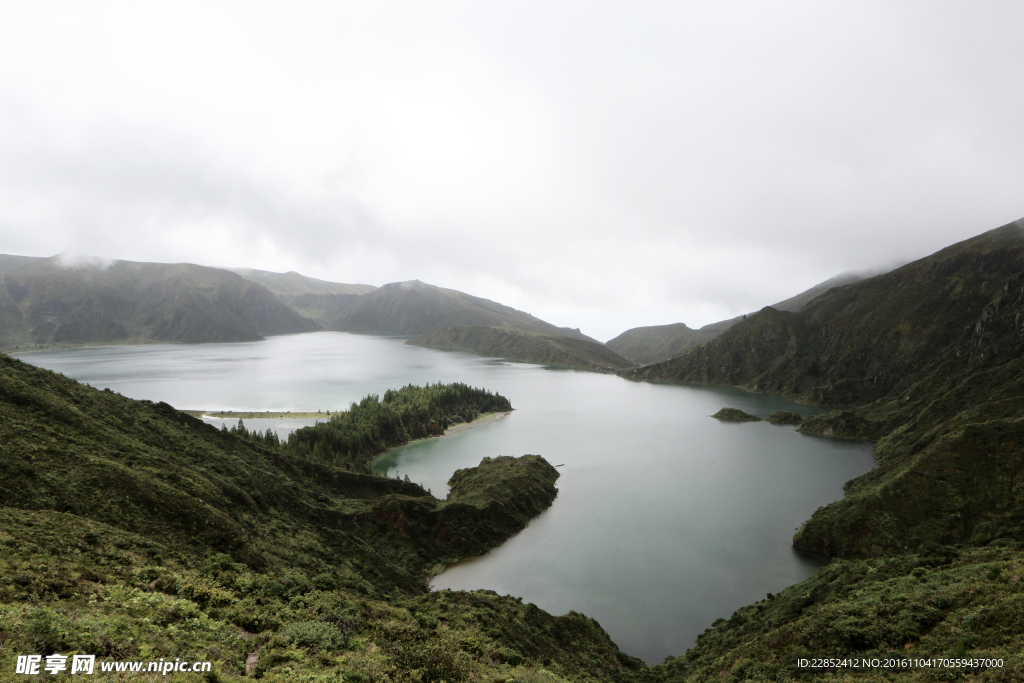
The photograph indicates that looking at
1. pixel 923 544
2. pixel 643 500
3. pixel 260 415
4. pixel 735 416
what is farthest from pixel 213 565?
pixel 735 416

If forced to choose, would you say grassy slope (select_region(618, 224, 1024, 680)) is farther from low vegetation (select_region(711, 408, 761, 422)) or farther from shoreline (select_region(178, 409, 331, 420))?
shoreline (select_region(178, 409, 331, 420))

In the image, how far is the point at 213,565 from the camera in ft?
73.7

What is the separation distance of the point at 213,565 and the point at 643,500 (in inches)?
2182

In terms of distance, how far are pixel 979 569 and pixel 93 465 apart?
5187cm

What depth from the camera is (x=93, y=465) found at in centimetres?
2531

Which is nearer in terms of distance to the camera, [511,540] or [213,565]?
[213,565]

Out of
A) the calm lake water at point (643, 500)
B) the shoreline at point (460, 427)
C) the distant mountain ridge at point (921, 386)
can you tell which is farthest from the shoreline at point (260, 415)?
the distant mountain ridge at point (921, 386)

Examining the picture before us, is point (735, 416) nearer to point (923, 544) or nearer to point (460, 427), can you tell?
point (460, 427)

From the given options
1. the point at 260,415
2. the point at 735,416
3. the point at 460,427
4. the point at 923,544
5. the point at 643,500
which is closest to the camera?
the point at 923,544

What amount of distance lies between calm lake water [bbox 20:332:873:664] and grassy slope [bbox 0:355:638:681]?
7.24m

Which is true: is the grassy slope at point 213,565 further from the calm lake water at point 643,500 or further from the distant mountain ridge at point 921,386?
the distant mountain ridge at point 921,386

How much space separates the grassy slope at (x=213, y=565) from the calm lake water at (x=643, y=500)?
285 inches

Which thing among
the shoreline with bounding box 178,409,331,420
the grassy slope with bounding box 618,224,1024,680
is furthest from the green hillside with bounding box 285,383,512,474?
the grassy slope with bounding box 618,224,1024,680

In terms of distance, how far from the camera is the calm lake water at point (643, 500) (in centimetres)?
4094
